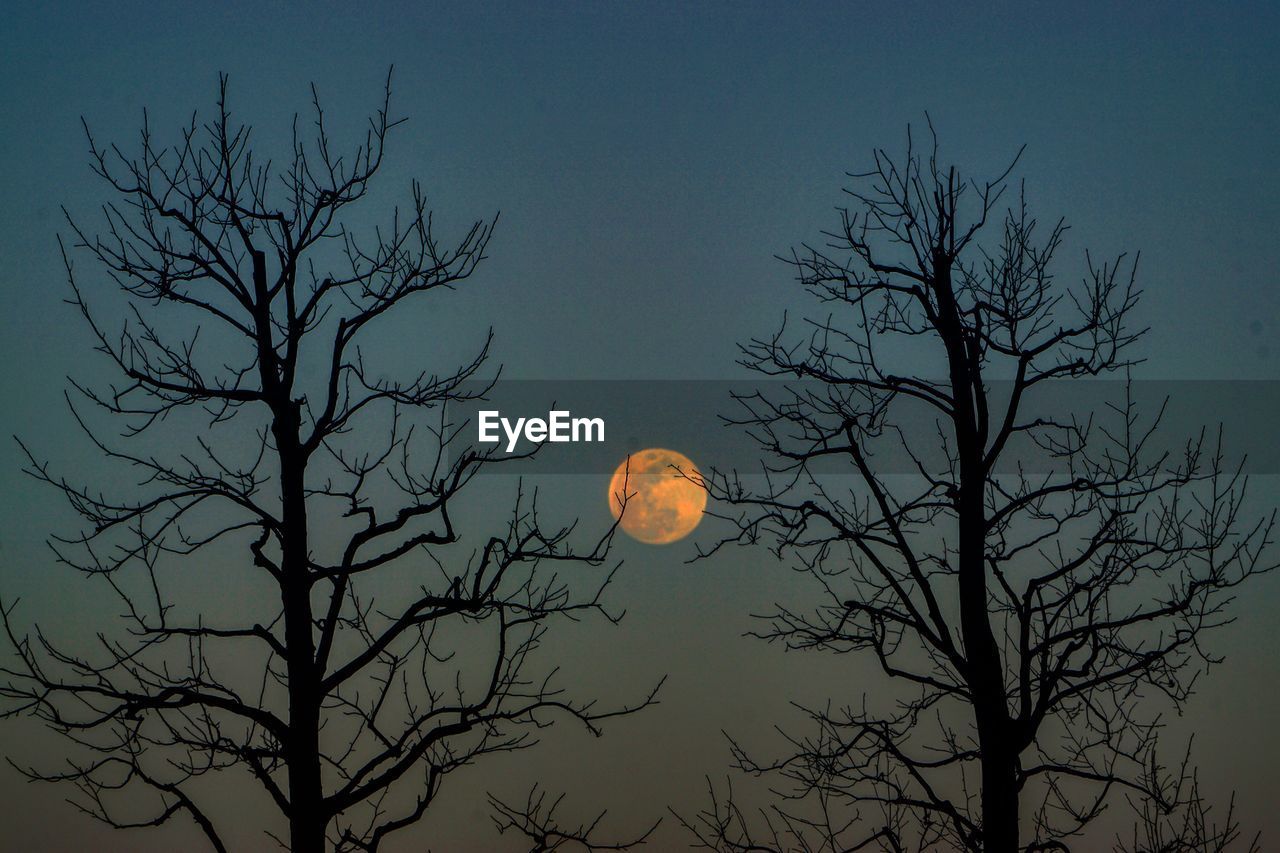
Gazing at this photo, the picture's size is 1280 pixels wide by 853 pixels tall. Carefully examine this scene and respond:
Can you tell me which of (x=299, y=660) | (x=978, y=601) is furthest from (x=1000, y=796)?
(x=299, y=660)

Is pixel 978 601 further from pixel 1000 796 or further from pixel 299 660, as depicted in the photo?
pixel 299 660

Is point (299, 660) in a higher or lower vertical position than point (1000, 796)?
higher

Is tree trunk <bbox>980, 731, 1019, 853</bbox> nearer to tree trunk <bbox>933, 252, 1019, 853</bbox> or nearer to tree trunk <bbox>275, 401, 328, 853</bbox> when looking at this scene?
tree trunk <bbox>933, 252, 1019, 853</bbox>

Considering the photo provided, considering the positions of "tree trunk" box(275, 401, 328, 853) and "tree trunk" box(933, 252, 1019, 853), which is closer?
"tree trunk" box(275, 401, 328, 853)

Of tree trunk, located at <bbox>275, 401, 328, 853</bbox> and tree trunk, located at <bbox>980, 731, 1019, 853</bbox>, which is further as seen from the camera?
tree trunk, located at <bbox>980, 731, 1019, 853</bbox>

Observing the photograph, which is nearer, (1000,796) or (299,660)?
(299,660)

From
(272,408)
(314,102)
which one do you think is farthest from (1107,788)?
(314,102)

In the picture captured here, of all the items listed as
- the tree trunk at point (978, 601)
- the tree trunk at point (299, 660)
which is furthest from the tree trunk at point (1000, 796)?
the tree trunk at point (299, 660)

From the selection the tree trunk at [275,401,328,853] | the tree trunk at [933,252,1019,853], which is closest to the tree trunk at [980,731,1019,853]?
the tree trunk at [933,252,1019,853]

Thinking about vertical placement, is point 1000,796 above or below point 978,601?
below

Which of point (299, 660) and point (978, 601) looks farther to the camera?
point (978, 601)

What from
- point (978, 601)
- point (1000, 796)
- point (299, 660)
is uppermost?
point (978, 601)

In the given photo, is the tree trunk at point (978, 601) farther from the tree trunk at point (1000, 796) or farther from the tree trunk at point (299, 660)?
the tree trunk at point (299, 660)

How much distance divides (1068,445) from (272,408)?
600 cm
